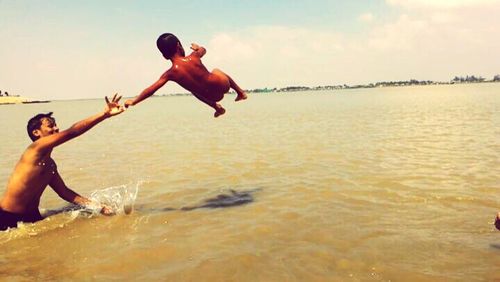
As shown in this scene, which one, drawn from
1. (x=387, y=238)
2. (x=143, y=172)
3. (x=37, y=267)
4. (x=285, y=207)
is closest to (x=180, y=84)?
(x=285, y=207)

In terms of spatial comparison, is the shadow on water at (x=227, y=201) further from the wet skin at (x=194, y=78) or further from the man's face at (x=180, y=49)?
the man's face at (x=180, y=49)

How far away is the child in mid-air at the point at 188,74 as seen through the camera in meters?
6.64

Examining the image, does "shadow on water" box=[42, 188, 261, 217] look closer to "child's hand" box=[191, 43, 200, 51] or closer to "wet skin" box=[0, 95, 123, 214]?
"wet skin" box=[0, 95, 123, 214]

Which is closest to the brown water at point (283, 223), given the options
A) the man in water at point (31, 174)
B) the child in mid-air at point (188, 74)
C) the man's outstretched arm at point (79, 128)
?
the man in water at point (31, 174)

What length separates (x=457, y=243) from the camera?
540 centimetres

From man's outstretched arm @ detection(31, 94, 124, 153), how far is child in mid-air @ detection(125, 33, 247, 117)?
0.25 metres

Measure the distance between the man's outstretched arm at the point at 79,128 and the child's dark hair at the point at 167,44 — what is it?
3.60ft

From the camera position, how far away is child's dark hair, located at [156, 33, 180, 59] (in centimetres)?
666

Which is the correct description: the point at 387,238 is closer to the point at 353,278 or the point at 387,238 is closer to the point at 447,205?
the point at 353,278

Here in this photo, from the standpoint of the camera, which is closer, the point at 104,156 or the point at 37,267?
the point at 37,267

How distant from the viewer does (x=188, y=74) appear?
6719mm

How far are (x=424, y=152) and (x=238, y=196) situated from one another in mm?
6974

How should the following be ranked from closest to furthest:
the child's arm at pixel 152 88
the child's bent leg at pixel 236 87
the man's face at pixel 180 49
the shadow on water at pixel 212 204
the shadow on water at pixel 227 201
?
the child's arm at pixel 152 88 → the man's face at pixel 180 49 → the child's bent leg at pixel 236 87 → the shadow on water at pixel 212 204 → the shadow on water at pixel 227 201

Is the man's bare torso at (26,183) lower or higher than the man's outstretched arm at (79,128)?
lower
